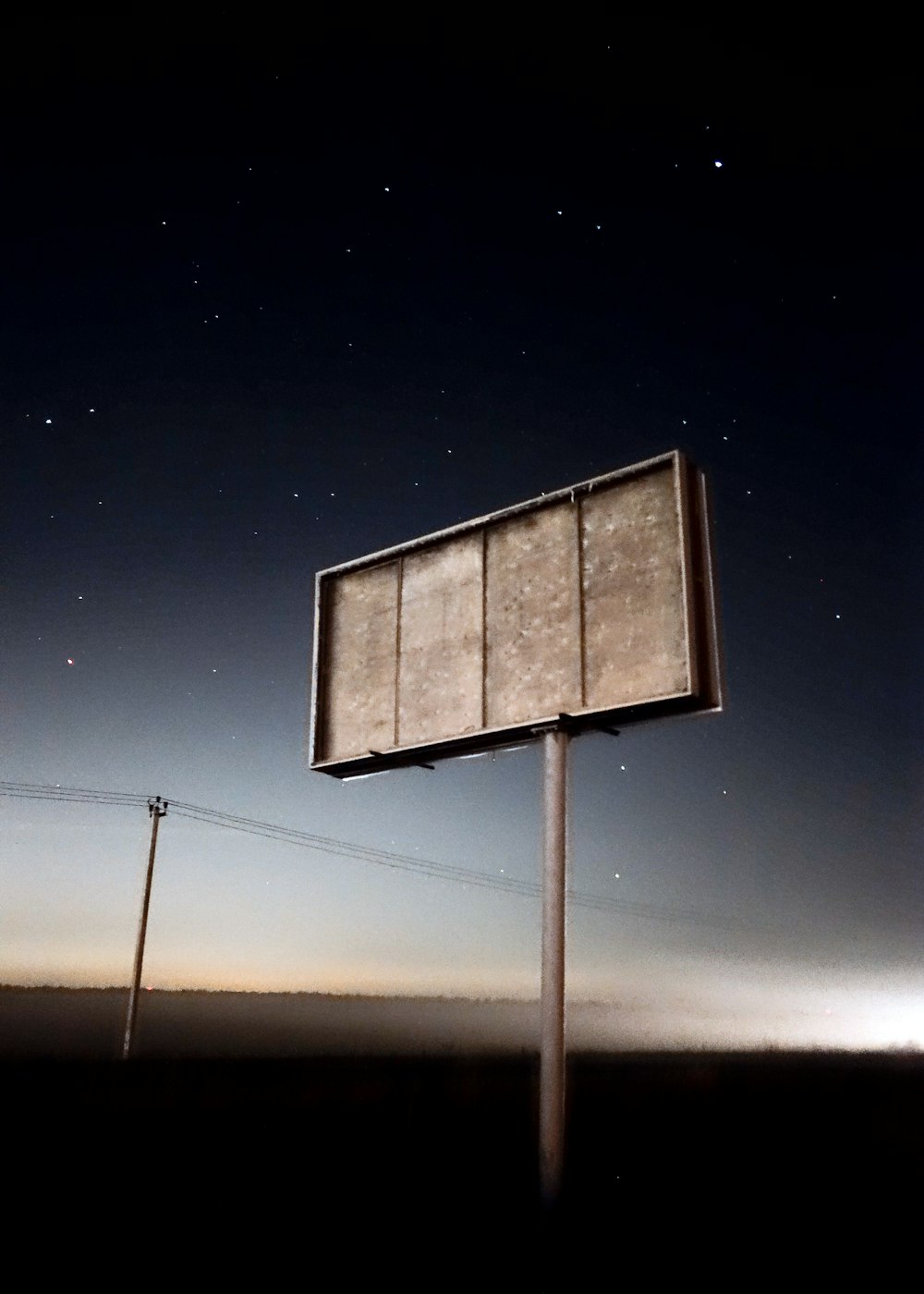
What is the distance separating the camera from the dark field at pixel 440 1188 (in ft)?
26.3

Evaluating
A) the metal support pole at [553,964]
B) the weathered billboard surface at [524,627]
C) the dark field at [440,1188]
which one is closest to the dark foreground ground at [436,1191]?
the dark field at [440,1188]

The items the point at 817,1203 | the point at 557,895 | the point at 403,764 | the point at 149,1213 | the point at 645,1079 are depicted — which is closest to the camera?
the point at 149,1213

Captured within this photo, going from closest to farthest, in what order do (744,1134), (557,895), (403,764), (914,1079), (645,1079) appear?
1. (557,895)
2. (403,764)
3. (744,1134)
4. (645,1079)
5. (914,1079)

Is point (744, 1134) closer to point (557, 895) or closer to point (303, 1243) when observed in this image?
point (557, 895)

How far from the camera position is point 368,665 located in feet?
40.7

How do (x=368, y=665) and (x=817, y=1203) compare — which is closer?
(x=817, y=1203)

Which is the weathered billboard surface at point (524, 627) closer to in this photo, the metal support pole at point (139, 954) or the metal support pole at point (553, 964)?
the metal support pole at point (553, 964)

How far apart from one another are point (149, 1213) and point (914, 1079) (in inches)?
1459

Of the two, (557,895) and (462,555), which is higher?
(462,555)

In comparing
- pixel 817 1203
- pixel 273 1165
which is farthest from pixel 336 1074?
pixel 817 1203

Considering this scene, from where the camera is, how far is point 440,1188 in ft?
36.2

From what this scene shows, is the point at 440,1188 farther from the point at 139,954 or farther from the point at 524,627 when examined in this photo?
the point at 139,954

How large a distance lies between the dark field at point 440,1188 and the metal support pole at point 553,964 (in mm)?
518

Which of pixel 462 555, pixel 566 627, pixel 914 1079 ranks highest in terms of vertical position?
pixel 462 555
